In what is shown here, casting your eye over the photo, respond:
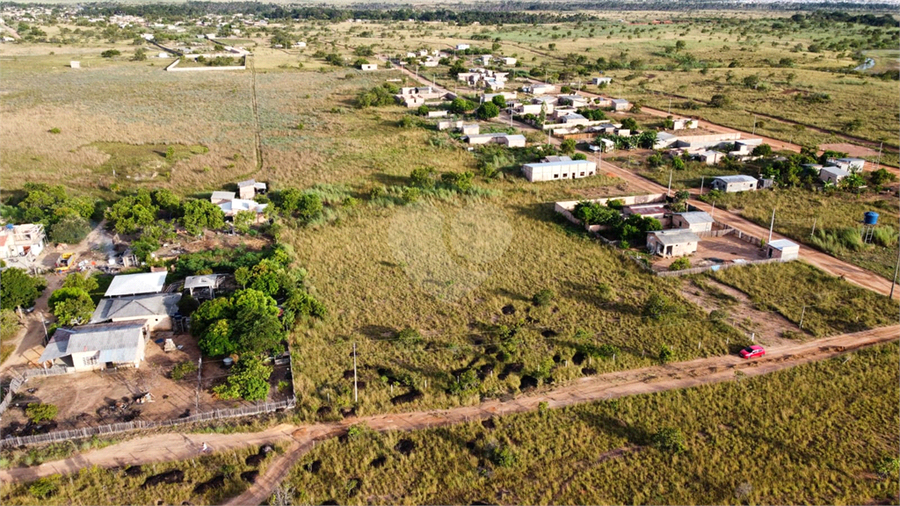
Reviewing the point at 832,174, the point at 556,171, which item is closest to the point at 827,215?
the point at 832,174

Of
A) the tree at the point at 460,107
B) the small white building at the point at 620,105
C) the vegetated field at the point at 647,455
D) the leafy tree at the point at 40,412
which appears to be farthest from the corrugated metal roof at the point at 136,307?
the small white building at the point at 620,105

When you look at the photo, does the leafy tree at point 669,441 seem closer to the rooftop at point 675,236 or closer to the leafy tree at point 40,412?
the rooftop at point 675,236

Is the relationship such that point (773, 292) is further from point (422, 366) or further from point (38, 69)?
point (38, 69)

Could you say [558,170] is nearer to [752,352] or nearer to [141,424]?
[752,352]

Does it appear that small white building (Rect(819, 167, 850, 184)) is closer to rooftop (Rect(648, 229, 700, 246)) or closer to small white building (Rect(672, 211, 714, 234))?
small white building (Rect(672, 211, 714, 234))

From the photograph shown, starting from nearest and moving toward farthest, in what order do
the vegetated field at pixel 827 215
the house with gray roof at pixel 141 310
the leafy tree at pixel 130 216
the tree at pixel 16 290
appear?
the house with gray roof at pixel 141 310 → the tree at pixel 16 290 → the vegetated field at pixel 827 215 → the leafy tree at pixel 130 216
